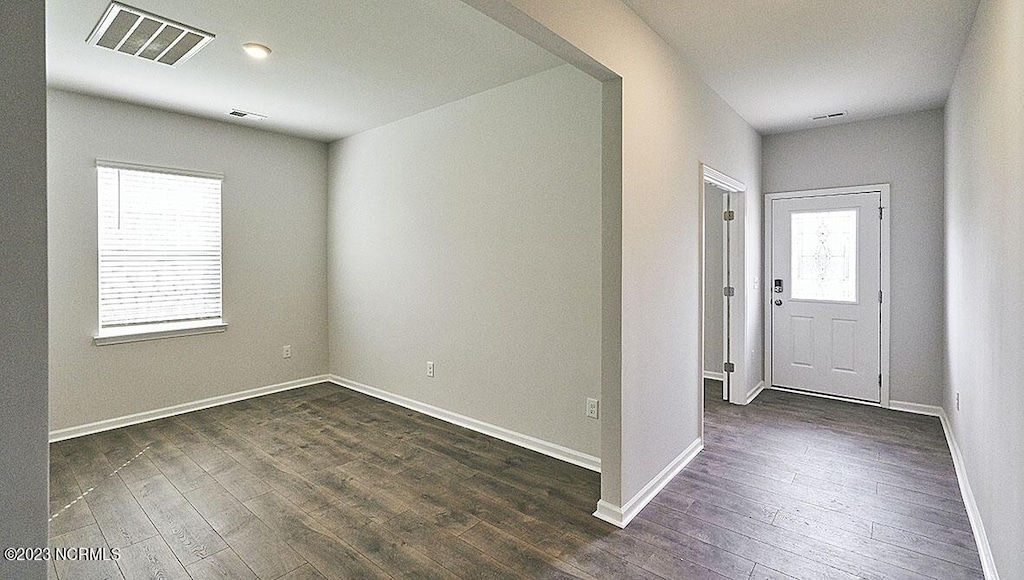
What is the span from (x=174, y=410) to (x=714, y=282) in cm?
563

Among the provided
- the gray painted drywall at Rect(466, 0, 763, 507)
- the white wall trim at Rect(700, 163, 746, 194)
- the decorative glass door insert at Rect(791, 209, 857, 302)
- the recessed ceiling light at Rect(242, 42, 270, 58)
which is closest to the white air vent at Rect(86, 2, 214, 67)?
the recessed ceiling light at Rect(242, 42, 270, 58)

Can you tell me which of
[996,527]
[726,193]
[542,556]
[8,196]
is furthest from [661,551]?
[726,193]

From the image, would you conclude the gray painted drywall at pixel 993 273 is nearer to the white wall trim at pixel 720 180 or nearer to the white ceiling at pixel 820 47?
the white ceiling at pixel 820 47

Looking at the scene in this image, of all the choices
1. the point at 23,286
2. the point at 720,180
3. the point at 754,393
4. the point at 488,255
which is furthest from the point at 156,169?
the point at 754,393

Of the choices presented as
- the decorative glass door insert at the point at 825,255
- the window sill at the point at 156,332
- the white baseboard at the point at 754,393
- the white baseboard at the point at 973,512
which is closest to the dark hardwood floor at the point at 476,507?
the white baseboard at the point at 973,512

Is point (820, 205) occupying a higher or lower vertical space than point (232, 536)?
higher

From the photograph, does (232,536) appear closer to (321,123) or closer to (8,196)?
(8,196)

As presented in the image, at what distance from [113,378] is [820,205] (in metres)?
6.54

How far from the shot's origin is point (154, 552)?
237 centimetres

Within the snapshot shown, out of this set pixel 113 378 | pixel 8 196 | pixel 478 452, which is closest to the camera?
pixel 8 196

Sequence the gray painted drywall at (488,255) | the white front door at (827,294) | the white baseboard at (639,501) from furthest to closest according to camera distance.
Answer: the white front door at (827,294) → the gray painted drywall at (488,255) → the white baseboard at (639,501)

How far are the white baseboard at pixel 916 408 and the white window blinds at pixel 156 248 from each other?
20.9ft

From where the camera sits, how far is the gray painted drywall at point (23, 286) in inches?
35.8

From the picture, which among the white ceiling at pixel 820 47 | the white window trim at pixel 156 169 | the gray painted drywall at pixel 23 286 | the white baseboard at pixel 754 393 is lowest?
the white baseboard at pixel 754 393
